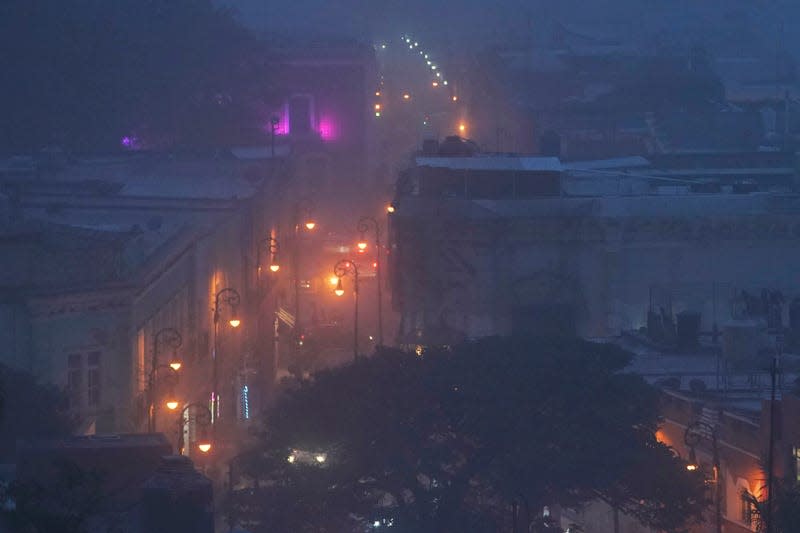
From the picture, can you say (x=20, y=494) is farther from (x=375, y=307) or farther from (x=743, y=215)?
(x=375, y=307)

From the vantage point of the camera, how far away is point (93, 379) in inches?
1020

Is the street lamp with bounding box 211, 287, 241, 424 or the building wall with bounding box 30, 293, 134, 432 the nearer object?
the building wall with bounding box 30, 293, 134, 432

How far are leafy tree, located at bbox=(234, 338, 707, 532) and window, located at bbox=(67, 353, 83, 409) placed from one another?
164 inches

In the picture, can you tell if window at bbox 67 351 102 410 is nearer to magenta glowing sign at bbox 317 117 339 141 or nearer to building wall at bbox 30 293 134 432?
building wall at bbox 30 293 134 432

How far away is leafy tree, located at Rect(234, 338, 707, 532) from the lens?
68.2 feet

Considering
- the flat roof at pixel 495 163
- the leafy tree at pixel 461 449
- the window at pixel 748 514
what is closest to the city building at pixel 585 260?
the flat roof at pixel 495 163

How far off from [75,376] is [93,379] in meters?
0.56

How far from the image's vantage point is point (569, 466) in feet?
69.1

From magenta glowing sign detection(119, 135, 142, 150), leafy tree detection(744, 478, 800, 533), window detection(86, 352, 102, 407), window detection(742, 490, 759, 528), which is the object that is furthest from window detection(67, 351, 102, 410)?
magenta glowing sign detection(119, 135, 142, 150)

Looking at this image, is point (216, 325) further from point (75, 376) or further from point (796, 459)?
point (796, 459)

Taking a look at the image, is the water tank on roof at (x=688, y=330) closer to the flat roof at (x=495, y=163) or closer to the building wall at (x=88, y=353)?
the flat roof at (x=495, y=163)

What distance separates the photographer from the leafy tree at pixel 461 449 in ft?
68.2

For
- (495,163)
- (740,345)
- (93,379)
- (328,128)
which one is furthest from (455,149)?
(328,128)

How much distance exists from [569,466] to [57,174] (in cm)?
2328
